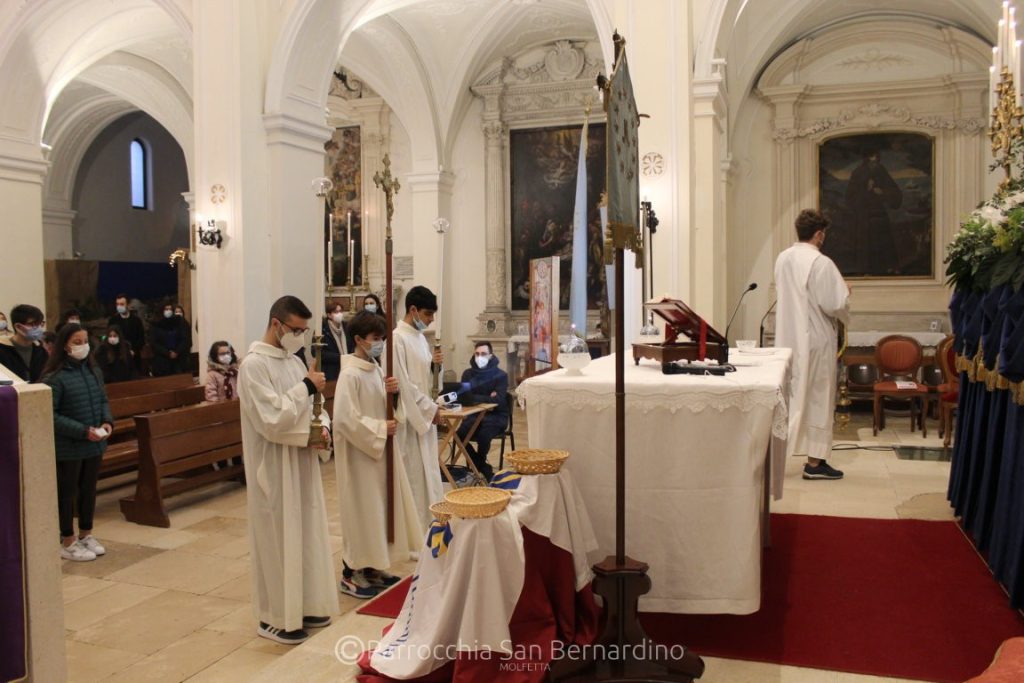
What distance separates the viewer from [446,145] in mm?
14617

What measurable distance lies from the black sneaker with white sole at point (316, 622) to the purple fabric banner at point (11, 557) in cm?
210

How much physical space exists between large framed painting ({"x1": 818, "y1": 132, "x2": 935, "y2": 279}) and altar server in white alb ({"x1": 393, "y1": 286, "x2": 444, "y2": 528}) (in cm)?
915

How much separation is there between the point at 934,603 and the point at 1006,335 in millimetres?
1197

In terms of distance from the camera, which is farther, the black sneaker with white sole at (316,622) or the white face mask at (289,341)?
the black sneaker with white sole at (316,622)

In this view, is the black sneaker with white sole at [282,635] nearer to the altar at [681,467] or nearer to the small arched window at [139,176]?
the altar at [681,467]

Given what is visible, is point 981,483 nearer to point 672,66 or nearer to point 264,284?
point 672,66

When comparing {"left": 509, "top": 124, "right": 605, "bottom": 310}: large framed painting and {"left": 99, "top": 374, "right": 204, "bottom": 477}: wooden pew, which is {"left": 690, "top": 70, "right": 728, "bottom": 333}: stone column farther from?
{"left": 509, "top": 124, "right": 605, "bottom": 310}: large framed painting

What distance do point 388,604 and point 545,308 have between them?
9.55ft

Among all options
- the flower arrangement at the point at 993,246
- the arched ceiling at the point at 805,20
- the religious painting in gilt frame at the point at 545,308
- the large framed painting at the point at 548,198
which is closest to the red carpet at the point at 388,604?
the religious painting in gilt frame at the point at 545,308

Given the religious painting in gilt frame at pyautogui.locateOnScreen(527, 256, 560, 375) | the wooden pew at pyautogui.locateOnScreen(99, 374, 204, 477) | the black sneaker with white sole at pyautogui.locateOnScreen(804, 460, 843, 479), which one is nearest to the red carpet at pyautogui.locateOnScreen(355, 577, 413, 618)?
the religious painting in gilt frame at pyautogui.locateOnScreen(527, 256, 560, 375)

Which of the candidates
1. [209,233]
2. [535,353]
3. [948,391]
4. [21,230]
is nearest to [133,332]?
[21,230]

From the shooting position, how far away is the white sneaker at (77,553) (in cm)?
563

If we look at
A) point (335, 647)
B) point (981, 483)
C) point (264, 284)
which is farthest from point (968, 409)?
point (264, 284)

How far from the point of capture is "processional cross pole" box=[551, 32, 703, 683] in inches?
116
